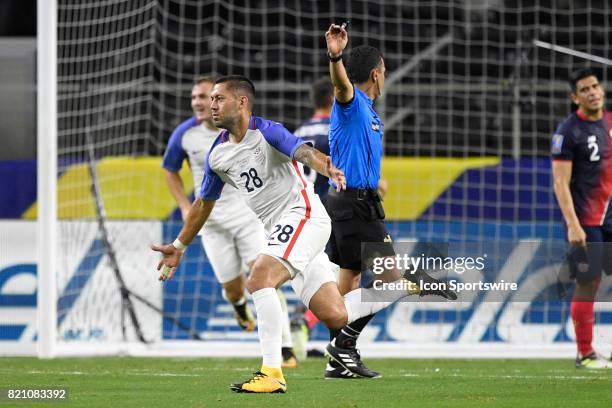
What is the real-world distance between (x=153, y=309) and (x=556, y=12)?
20.3 feet

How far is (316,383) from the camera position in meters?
7.67

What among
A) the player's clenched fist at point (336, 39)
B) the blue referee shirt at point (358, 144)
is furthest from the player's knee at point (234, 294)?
the player's clenched fist at point (336, 39)

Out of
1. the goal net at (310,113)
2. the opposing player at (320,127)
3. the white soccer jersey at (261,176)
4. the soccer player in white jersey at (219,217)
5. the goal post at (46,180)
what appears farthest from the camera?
the goal net at (310,113)

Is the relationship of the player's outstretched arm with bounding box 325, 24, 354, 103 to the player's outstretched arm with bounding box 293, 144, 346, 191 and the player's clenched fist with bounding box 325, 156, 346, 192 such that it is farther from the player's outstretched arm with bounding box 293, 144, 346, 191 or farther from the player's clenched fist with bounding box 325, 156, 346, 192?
the player's clenched fist with bounding box 325, 156, 346, 192

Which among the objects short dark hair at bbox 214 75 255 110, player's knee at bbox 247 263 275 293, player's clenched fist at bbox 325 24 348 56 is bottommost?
player's knee at bbox 247 263 275 293

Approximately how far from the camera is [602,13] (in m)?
14.4

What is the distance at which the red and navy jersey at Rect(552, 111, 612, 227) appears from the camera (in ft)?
31.7

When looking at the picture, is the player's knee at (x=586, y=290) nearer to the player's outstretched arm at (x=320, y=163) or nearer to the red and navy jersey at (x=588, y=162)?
the red and navy jersey at (x=588, y=162)

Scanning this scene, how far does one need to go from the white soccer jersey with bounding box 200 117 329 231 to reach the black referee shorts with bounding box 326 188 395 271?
45 cm

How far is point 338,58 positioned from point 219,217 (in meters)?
3.66

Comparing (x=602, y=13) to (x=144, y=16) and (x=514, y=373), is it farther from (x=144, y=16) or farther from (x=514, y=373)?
(x=514, y=373)

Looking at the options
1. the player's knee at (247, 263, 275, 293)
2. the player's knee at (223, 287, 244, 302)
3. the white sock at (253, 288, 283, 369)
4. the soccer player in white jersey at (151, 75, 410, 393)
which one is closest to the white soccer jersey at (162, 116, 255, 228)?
the player's knee at (223, 287, 244, 302)

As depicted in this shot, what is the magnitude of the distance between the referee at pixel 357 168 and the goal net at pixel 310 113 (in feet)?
11.0

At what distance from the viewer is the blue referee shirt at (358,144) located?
7863 mm
